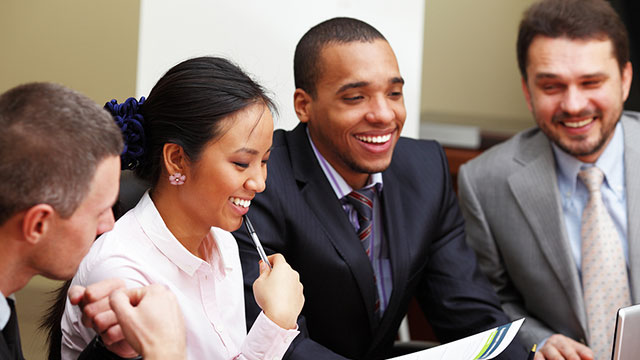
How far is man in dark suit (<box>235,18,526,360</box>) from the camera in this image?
1.83 metres

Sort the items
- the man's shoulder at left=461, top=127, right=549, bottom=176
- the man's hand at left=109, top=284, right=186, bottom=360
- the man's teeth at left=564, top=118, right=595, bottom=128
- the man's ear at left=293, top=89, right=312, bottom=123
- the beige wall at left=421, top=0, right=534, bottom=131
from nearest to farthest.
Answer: the man's hand at left=109, top=284, right=186, bottom=360, the man's ear at left=293, top=89, right=312, bottom=123, the man's teeth at left=564, top=118, right=595, bottom=128, the man's shoulder at left=461, top=127, right=549, bottom=176, the beige wall at left=421, top=0, right=534, bottom=131

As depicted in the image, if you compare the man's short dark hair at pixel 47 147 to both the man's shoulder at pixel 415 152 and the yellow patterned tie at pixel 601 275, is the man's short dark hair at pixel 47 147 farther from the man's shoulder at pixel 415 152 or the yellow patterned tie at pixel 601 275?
the yellow patterned tie at pixel 601 275

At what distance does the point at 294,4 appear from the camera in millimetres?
2568

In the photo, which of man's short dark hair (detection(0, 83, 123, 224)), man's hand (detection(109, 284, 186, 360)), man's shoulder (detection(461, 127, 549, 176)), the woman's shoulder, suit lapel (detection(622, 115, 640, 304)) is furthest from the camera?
man's shoulder (detection(461, 127, 549, 176))

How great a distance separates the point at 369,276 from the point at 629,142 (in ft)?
3.31

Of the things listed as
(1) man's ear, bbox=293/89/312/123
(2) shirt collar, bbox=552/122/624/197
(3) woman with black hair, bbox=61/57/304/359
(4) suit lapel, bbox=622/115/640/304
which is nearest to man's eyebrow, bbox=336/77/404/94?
(1) man's ear, bbox=293/89/312/123

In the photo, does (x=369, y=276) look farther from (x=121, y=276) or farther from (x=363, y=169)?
(x=121, y=276)

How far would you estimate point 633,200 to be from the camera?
2172mm

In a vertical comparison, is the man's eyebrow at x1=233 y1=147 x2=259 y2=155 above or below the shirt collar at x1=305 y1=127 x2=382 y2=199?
above

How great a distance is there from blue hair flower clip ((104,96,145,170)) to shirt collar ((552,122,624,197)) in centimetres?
138

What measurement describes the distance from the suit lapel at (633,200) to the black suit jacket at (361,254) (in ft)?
1.41

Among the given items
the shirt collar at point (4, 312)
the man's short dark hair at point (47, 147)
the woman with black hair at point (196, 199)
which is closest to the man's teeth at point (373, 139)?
the woman with black hair at point (196, 199)

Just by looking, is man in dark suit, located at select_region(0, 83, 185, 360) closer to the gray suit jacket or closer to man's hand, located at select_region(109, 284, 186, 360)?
man's hand, located at select_region(109, 284, 186, 360)

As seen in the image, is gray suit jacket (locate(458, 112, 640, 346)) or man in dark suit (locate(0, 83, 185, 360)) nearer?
man in dark suit (locate(0, 83, 185, 360))
